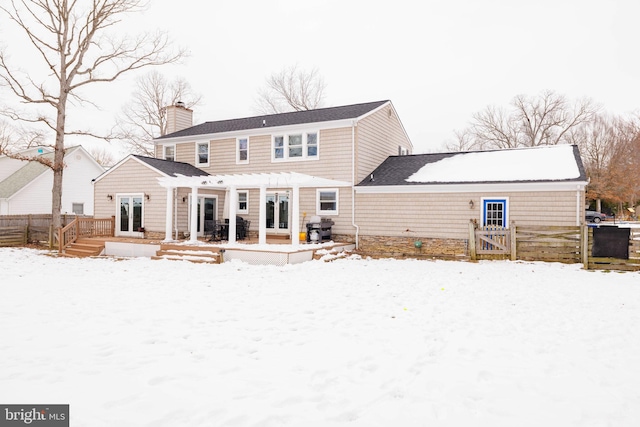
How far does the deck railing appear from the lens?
59.3 ft

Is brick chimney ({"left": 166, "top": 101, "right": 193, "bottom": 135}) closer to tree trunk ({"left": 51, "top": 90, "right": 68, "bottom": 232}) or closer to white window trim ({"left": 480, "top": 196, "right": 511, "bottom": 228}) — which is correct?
tree trunk ({"left": 51, "top": 90, "right": 68, "bottom": 232})

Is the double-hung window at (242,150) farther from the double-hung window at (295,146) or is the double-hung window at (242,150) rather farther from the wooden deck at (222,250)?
the wooden deck at (222,250)

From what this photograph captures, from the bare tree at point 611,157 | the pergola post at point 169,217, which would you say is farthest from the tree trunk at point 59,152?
the bare tree at point 611,157

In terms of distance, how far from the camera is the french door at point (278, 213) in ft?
59.7

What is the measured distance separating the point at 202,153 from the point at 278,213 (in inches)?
226

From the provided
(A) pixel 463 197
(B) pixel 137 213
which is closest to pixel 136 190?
(B) pixel 137 213

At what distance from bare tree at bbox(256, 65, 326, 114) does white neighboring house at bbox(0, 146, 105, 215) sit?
18021 mm

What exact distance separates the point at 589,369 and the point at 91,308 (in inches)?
299

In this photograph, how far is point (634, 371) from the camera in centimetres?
438

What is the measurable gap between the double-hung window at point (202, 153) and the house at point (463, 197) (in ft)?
28.5

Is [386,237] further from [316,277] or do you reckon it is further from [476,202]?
[316,277]

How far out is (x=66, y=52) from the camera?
20.0 metres

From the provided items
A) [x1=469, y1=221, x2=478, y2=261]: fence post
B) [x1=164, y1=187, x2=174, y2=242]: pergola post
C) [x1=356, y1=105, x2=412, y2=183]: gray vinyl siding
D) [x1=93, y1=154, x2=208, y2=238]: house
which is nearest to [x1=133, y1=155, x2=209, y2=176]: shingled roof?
[x1=93, y1=154, x2=208, y2=238]: house

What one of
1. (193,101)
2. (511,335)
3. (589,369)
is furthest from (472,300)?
(193,101)
